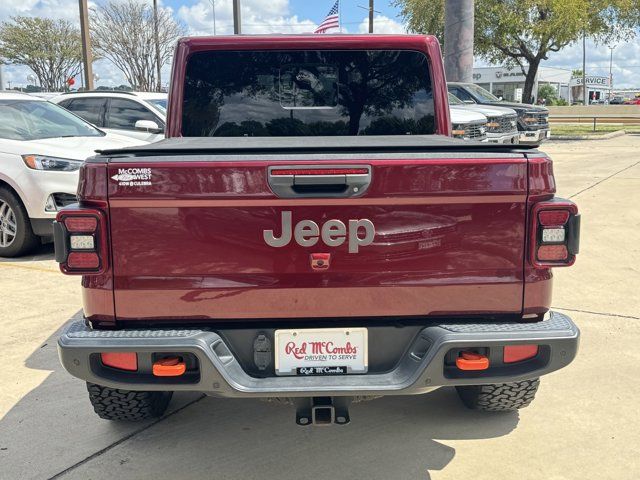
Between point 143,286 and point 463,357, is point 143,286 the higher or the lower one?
the higher one

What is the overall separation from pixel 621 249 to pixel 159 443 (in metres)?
5.86

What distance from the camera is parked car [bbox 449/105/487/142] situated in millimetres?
13141

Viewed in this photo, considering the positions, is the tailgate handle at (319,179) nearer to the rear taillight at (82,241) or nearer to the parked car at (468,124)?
the rear taillight at (82,241)

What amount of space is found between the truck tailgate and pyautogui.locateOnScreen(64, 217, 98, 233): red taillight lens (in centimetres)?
7

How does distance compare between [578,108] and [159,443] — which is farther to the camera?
[578,108]

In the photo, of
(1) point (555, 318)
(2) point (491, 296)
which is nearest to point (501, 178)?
(2) point (491, 296)

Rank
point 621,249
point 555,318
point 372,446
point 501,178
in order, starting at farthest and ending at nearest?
point 621,249
point 372,446
point 555,318
point 501,178

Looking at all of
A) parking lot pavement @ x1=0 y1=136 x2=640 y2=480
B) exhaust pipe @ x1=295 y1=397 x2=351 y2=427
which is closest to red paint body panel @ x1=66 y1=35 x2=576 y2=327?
exhaust pipe @ x1=295 y1=397 x2=351 y2=427

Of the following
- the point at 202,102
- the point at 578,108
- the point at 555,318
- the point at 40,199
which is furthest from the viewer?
the point at 578,108

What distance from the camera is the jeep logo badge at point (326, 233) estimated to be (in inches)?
99.3

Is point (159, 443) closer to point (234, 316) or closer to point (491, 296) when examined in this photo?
point (234, 316)

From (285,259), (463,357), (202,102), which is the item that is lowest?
(463,357)

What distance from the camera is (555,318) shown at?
273 cm

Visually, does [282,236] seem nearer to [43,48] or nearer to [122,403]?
[122,403]
